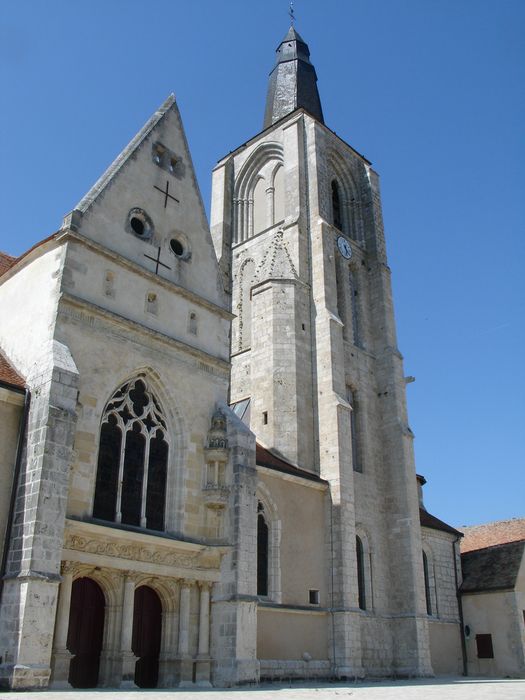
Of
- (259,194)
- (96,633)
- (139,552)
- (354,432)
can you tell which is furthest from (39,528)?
(259,194)

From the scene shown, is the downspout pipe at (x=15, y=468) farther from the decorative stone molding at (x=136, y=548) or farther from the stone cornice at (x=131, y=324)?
the stone cornice at (x=131, y=324)

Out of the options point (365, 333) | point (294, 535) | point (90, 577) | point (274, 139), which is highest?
point (274, 139)

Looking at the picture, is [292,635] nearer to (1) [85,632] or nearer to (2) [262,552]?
(2) [262,552]

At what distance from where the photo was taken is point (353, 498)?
21.5 metres

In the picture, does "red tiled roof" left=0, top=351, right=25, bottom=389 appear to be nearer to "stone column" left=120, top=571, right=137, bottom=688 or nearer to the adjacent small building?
"stone column" left=120, top=571, right=137, bottom=688

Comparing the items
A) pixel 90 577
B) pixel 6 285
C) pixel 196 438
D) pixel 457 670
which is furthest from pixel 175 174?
pixel 457 670

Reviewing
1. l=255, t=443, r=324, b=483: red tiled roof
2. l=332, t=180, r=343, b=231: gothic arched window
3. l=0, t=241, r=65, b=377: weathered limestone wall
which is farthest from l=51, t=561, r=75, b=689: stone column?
l=332, t=180, r=343, b=231: gothic arched window

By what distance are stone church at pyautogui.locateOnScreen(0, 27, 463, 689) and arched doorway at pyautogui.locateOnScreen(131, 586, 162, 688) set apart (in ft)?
0.13

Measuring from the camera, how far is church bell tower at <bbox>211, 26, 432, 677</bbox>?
21516 millimetres

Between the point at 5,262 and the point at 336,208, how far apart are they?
1616cm

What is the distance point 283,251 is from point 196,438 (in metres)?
11.4

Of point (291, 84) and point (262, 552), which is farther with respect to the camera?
point (291, 84)

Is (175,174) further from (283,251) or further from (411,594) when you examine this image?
(411,594)

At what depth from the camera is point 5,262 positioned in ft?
59.7
